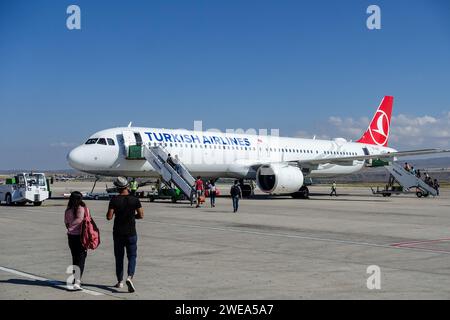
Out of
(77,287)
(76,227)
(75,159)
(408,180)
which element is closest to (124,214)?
(76,227)

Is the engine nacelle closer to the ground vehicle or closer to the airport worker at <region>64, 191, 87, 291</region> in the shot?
the ground vehicle

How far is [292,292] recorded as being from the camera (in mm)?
7676

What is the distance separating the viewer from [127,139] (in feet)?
98.0

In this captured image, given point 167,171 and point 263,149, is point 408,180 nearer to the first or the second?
point 263,149

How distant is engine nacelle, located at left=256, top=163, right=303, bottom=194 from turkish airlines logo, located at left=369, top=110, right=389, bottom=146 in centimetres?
1755

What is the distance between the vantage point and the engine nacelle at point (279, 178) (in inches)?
1256

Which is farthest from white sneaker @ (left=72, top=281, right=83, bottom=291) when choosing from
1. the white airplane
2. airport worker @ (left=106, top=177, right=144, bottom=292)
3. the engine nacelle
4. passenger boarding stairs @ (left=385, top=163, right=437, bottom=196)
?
passenger boarding stairs @ (left=385, top=163, right=437, bottom=196)

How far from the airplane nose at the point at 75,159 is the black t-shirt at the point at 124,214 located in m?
21.5

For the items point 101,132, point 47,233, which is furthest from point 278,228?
point 101,132

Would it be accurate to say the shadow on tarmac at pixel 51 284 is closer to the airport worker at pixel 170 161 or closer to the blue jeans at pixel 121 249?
the blue jeans at pixel 121 249

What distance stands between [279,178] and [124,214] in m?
24.1

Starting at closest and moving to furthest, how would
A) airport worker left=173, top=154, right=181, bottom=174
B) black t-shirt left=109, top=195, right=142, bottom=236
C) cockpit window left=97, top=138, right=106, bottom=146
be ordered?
black t-shirt left=109, top=195, right=142, bottom=236 → cockpit window left=97, top=138, right=106, bottom=146 → airport worker left=173, top=154, right=181, bottom=174

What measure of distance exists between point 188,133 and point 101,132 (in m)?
5.44

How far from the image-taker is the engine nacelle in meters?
31.9
